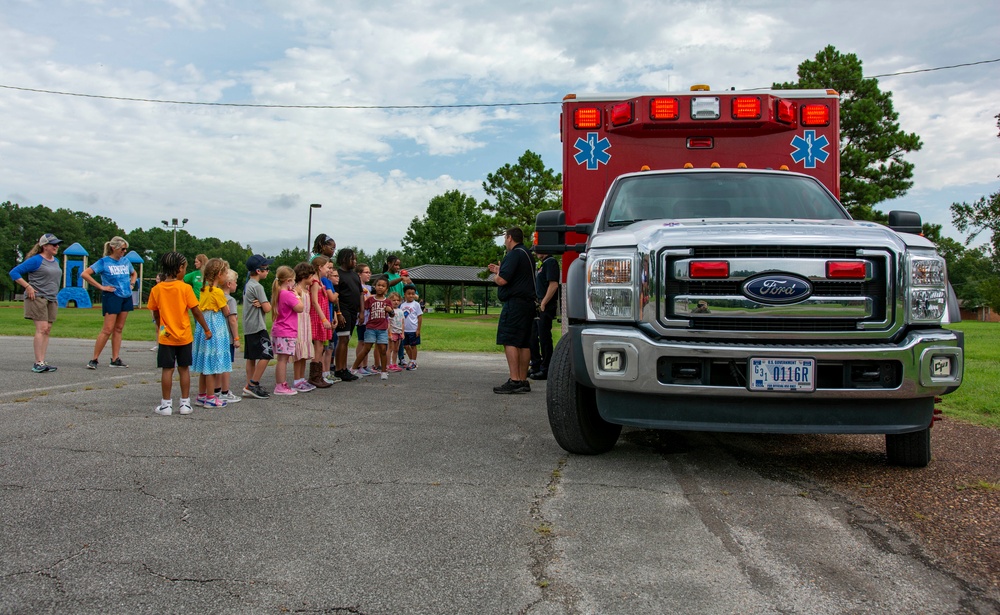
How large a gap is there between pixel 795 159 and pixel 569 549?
5.21m

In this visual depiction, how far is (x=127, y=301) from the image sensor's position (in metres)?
9.62

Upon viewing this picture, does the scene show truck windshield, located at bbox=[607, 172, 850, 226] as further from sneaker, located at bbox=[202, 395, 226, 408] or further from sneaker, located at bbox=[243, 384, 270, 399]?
sneaker, located at bbox=[243, 384, 270, 399]

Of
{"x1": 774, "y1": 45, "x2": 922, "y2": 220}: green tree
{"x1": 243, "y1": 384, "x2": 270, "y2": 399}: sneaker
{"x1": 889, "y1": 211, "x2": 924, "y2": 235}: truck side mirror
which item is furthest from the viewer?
{"x1": 774, "y1": 45, "x2": 922, "y2": 220}: green tree

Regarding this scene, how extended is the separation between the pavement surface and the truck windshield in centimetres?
171

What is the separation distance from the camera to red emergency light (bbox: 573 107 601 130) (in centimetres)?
708

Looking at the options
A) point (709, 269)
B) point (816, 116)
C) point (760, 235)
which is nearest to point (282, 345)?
point (709, 269)

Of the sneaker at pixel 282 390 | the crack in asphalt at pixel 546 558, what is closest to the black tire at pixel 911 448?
the crack in asphalt at pixel 546 558

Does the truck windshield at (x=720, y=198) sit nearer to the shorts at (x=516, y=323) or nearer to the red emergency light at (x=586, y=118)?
the red emergency light at (x=586, y=118)

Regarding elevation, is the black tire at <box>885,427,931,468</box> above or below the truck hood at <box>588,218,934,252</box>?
below

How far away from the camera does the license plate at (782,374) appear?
3.87 m

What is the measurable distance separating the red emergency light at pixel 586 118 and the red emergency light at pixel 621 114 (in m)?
0.17

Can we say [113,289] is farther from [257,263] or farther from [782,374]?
[782,374]

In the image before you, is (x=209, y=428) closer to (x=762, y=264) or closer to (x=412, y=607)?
(x=412, y=607)

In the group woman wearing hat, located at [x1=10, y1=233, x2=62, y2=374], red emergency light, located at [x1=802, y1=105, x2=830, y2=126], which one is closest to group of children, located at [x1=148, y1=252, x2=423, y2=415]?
woman wearing hat, located at [x1=10, y1=233, x2=62, y2=374]
